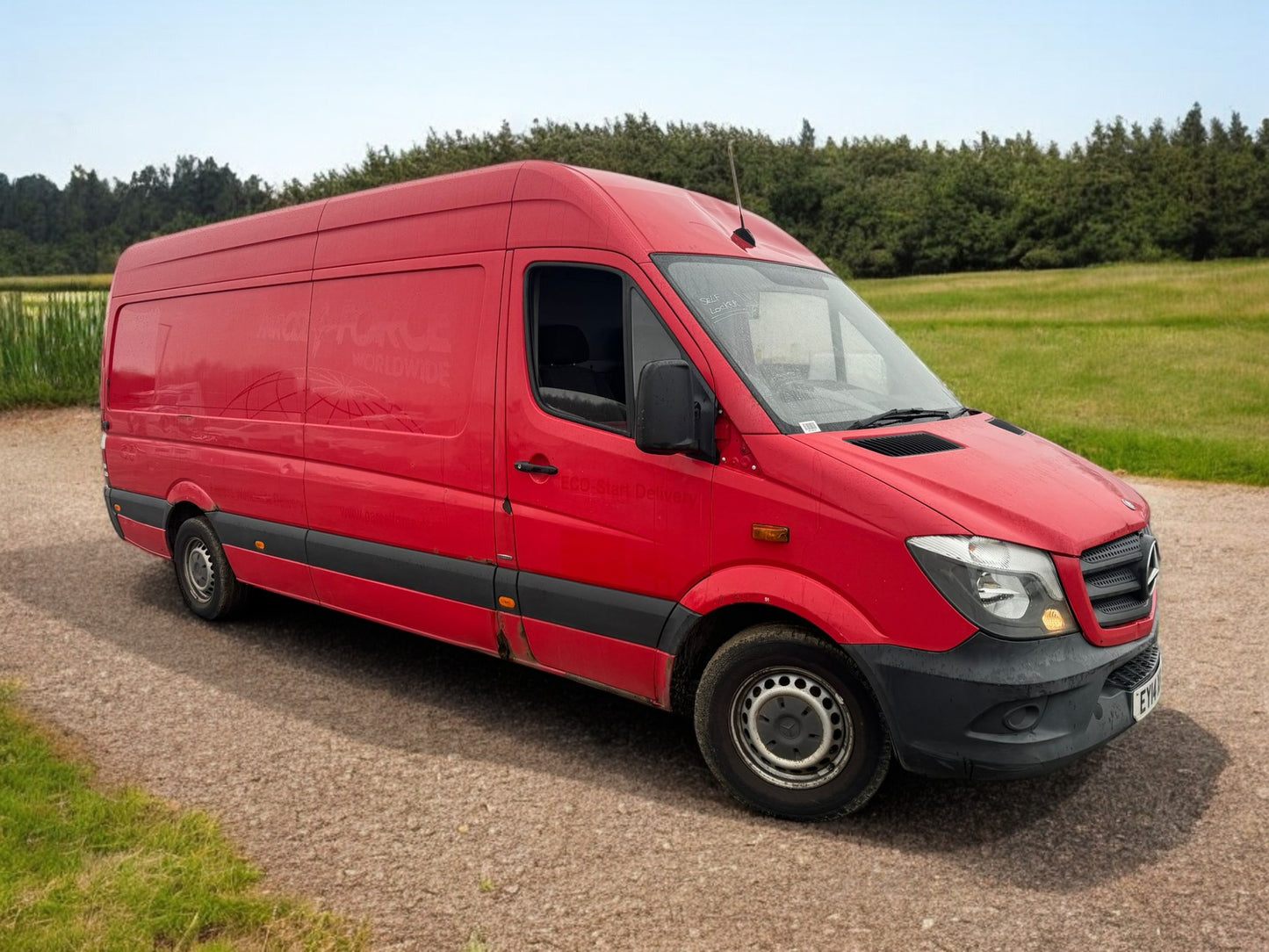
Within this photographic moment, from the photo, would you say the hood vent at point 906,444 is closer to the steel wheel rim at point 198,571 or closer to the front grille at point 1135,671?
the front grille at point 1135,671

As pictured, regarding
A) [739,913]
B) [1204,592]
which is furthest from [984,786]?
[1204,592]

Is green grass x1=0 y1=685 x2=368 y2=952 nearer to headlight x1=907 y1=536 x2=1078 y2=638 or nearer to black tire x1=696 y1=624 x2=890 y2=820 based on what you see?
black tire x1=696 y1=624 x2=890 y2=820

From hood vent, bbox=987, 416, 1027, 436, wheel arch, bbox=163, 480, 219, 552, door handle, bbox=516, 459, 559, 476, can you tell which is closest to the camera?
door handle, bbox=516, 459, 559, 476

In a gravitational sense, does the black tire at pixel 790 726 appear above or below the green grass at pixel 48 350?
below

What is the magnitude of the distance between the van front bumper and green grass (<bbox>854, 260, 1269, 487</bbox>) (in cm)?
1061

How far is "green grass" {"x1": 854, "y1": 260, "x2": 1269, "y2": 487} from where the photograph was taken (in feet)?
48.6

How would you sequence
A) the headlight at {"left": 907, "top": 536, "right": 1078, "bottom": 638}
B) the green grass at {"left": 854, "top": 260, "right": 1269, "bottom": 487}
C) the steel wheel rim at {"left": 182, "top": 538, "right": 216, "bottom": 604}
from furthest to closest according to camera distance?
the green grass at {"left": 854, "top": 260, "right": 1269, "bottom": 487}, the steel wheel rim at {"left": 182, "top": 538, "right": 216, "bottom": 604}, the headlight at {"left": 907, "top": 536, "right": 1078, "bottom": 638}

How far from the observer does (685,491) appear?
4410 millimetres

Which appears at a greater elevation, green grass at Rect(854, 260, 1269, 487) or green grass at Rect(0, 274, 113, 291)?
green grass at Rect(0, 274, 113, 291)

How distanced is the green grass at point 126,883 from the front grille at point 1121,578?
2872mm

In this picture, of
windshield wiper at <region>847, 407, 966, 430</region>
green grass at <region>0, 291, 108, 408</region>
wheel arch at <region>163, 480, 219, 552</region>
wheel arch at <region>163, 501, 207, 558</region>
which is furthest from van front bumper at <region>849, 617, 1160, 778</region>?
green grass at <region>0, 291, 108, 408</region>

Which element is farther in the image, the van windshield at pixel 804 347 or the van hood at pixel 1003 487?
the van windshield at pixel 804 347

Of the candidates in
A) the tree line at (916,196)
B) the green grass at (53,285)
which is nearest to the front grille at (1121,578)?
the green grass at (53,285)

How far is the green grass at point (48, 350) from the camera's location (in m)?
20.0
